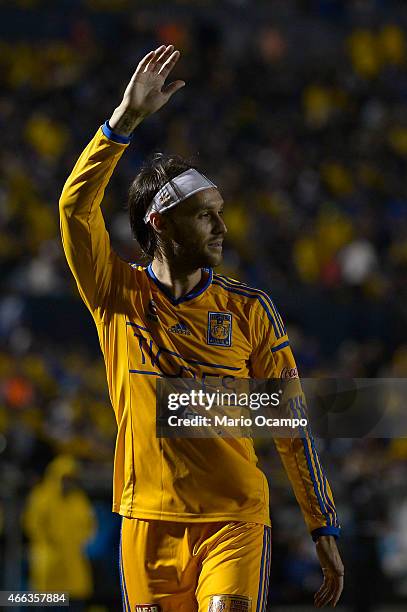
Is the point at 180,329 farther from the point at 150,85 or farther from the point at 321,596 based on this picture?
the point at 321,596

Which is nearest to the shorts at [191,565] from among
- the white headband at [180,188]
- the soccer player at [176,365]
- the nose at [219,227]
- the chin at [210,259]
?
the soccer player at [176,365]

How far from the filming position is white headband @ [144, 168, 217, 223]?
12.5 ft

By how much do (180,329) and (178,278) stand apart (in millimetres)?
212

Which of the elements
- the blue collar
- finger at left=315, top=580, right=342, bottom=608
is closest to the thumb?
the blue collar

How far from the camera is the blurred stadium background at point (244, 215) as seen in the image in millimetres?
7941

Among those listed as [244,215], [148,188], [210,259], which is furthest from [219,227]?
[244,215]

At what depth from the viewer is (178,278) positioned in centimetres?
389

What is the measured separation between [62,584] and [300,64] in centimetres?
1192

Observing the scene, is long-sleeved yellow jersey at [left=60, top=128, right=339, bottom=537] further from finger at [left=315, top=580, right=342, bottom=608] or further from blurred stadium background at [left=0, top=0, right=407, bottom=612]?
blurred stadium background at [left=0, top=0, right=407, bottom=612]

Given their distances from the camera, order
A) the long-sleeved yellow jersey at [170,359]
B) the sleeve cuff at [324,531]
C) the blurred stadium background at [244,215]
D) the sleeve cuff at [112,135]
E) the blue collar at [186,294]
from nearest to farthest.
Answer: the sleeve cuff at [112,135] → the long-sleeved yellow jersey at [170,359] → the sleeve cuff at [324,531] → the blue collar at [186,294] → the blurred stadium background at [244,215]

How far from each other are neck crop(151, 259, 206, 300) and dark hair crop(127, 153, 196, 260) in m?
0.11

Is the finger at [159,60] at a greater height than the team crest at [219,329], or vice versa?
the finger at [159,60]

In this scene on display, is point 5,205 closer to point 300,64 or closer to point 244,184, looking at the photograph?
point 244,184

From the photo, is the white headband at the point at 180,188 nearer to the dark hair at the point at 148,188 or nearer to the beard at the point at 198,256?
the dark hair at the point at 148,188
